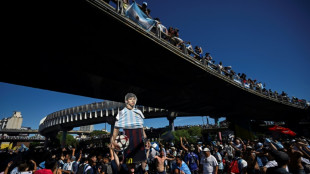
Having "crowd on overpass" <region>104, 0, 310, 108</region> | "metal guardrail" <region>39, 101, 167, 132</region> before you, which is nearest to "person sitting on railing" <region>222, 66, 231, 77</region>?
"crowd on overpass" <region>104, 0, 310, 108</region>

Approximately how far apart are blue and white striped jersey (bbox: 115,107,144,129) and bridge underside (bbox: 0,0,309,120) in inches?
249

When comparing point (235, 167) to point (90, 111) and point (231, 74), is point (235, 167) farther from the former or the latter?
point (90, 111)

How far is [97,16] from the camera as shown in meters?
8.08

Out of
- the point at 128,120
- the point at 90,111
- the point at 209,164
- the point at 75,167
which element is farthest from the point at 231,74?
the point at 90,111

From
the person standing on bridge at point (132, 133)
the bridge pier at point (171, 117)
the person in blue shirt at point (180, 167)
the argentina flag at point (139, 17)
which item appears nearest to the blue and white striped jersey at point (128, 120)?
the person standing on bridge at point (132, 133)

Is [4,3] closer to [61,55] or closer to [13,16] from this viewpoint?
[13,16]

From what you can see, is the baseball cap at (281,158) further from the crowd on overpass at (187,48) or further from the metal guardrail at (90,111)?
the metal guardrail at (90,111)

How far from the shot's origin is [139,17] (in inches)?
381

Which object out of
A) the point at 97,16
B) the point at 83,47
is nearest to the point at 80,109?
the point at 83,47

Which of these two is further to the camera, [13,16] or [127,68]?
[127,68]

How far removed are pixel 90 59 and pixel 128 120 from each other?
9.54m

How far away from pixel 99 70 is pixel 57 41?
4.00 m

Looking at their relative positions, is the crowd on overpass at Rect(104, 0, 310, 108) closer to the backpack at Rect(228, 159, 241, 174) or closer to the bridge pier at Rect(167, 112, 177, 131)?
the backpack at Rect(228, 159, 241, 174)

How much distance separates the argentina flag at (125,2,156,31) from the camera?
9266 millimetres
